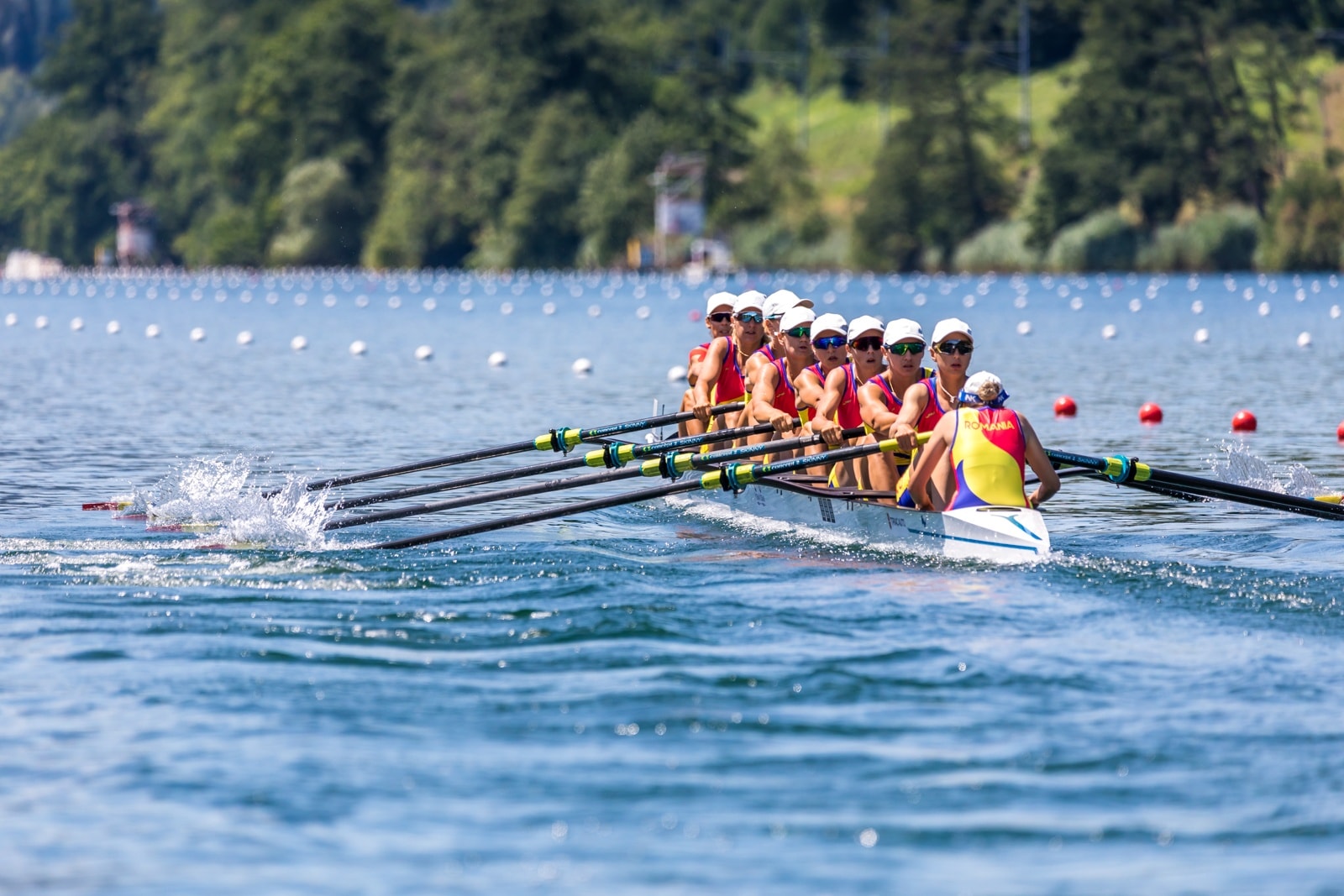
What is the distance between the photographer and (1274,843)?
7328 millimetres

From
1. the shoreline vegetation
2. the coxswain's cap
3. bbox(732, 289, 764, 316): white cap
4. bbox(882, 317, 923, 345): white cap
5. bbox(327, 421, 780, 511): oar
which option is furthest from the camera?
the shoreline vegetation

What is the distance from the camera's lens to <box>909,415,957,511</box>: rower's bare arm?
39.7ft

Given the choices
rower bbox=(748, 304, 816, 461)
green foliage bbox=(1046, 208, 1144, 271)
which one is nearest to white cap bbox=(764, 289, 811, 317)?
rower bbox=(748, 304, 816, 461)

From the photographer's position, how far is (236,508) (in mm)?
14773

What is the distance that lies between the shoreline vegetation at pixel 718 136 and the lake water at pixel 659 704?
72.6 meters

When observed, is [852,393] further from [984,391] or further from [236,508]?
[236,508]

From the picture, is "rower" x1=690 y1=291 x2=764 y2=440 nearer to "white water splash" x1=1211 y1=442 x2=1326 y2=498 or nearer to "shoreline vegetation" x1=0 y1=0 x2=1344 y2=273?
"white water splash" x1=1211 y1=442 x2=1326 y2=498

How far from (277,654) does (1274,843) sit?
16.8 feet

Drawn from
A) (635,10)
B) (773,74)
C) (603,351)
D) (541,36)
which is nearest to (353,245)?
(541,36)

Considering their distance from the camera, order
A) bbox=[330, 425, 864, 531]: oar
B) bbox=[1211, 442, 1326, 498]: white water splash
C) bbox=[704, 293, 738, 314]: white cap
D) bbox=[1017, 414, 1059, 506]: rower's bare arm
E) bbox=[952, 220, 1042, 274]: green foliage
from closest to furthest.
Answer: bbox=[1017, 414, 1059, 506]: rower's bare arm
bbox=[330, 425, 864, 531]: oar
bbox=[1211, 442, 1326, 498]: white water splash
bbox=[704, 293, 738, 314]: white cap
bbox=[952, 220, 1042, 274]: green foliage

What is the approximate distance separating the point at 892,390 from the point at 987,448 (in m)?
1.62

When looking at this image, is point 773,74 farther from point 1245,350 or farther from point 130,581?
point 130,581

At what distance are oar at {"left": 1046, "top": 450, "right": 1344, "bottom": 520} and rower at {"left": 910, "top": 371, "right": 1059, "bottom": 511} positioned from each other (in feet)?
2.51

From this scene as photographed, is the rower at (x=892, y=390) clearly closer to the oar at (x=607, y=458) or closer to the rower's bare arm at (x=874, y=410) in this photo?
the rower's bare arm at (x=874, y=410)
